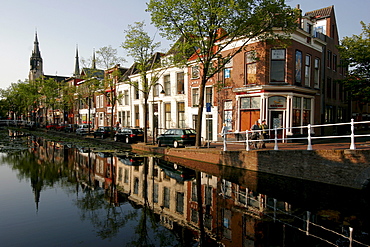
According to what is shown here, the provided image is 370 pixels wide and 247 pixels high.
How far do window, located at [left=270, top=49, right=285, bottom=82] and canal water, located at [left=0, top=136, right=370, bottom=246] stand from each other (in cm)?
989

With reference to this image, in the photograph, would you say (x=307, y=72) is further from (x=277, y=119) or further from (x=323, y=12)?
(x=323, y=12)

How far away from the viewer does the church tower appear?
327 feet

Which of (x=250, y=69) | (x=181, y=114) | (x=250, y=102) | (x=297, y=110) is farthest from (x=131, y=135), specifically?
(x=297, y=110)

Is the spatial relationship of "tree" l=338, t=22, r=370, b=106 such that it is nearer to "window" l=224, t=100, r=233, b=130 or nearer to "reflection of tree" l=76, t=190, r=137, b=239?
"window" l=224, t=100, r=233, b=130

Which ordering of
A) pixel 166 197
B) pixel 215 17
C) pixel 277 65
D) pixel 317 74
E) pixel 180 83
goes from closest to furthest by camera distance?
pixel 166 197
pixel 215 17
pixel 277 65
pixel 317 74
pixel 180 83

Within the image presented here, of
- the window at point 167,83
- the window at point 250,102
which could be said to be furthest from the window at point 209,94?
the window at point 167,83

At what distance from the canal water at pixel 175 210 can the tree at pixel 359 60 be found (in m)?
17.1

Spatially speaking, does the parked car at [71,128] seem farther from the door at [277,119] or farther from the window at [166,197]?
the window at [166,197]

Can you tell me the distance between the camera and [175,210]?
25.0 feet

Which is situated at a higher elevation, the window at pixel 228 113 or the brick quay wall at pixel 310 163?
the window at pixel 228 113

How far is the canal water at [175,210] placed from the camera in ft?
18.9

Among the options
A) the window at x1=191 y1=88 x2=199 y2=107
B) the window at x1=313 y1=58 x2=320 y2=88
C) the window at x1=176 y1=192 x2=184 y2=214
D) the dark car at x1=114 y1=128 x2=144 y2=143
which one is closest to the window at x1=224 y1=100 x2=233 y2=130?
the window at x1=191 y1=88 x2=199 y2=107

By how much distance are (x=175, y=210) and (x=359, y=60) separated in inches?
911

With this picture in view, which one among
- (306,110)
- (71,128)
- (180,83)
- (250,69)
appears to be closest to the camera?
(250,69)
